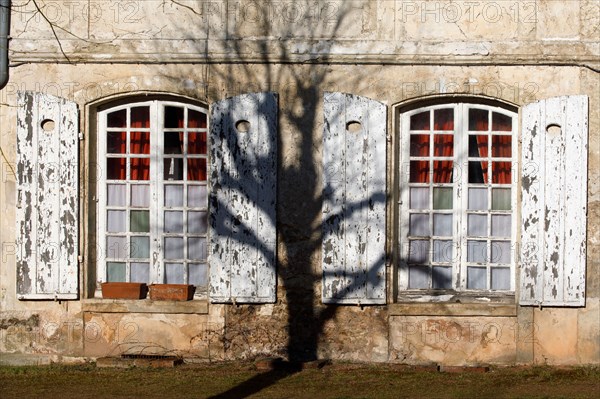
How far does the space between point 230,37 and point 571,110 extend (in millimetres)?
3164

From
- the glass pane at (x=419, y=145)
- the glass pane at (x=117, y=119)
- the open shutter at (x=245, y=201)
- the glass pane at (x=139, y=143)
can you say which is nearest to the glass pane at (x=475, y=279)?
the glass pane at (x=419, y=145)

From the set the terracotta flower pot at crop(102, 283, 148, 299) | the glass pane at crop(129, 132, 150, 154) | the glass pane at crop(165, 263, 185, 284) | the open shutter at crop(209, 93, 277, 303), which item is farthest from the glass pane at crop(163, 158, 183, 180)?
the terracotta flower pot at crop(102, 283, 148, 299)

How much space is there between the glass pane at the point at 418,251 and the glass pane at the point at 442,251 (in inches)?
2.9

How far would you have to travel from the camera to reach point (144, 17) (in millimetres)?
10453

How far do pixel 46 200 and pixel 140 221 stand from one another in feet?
2.91

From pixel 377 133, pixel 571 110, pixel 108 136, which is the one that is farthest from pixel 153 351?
pixel 571 110

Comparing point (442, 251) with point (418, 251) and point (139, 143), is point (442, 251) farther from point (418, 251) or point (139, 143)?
point (139, 143)

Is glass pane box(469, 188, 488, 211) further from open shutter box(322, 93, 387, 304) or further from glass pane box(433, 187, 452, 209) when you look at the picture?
open shutter box(322, 93, 387, 304)

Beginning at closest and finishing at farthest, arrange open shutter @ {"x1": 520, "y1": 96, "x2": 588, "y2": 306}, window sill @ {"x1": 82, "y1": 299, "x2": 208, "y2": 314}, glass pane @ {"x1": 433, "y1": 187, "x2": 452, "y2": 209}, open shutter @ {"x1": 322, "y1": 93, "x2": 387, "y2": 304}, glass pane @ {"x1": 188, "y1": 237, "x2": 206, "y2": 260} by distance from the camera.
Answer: open shutter @ {"x1": 520, "y1": 96, "x2": 588, "y2": 306} < open shutter @ {"x1": 322, "y1": 93, "x2": 387, "y2": 304} < window sill @ {"x1": 82, "y1": 299, "x2": 208, "y2": 314} < glass pane @ {"x1": 433, "y1": 187, "x2": 452, "y2": 209} < glass pane @ {"x1": 188, "y1": 237, "x2": 206, "y2": 260}

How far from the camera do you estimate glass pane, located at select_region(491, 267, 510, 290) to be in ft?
34.6

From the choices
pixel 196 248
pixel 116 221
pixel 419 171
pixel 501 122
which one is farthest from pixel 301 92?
pixel 116 221

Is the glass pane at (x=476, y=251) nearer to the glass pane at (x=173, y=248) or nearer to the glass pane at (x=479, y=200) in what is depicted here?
the glass pane at (x=479, y=200)

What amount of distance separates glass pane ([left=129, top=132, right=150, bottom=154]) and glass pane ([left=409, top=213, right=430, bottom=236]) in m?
2.57

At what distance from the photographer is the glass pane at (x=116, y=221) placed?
35.1 ft
